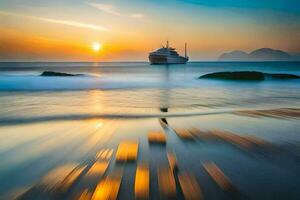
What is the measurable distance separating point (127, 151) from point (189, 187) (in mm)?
2585

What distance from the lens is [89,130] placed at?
A: 991 cm

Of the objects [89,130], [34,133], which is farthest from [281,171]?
[34,133]

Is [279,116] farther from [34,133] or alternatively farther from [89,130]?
[34,133]

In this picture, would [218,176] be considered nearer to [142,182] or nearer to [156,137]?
[142,182]

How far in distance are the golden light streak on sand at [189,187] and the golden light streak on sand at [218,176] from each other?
0.41 meters

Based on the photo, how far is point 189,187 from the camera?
15.6ft

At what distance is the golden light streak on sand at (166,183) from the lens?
4.45 meters

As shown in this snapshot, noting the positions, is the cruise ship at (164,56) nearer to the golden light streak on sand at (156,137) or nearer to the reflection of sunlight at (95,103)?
the reflection of sunlight at (95,103)

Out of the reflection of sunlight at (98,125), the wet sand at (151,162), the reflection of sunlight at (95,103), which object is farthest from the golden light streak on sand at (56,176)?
the reflection of sunlight at (95,103)

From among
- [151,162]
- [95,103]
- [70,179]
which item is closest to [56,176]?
[70,179]

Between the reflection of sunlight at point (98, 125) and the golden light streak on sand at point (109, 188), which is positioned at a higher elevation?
the golden light streak on sand at point (109, 188)

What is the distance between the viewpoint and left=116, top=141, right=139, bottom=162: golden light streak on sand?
6395 millimetres

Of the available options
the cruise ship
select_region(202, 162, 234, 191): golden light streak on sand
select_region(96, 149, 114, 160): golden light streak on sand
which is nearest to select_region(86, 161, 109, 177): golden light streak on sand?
select_region(96, 149, 114, 160): golden light streak on sand

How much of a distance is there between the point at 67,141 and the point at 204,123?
17.2 ft
